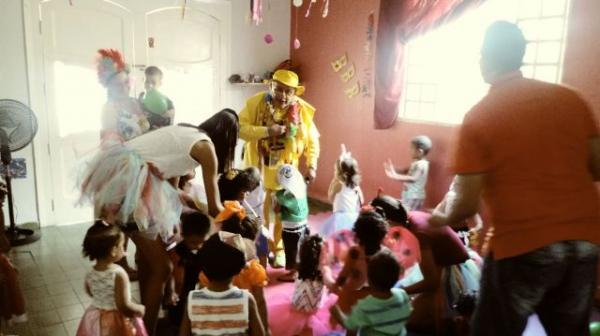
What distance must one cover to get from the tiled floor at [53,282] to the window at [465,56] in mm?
3048

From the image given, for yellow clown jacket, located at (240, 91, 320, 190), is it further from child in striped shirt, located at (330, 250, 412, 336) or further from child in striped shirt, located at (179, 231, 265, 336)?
Result: child in striped shirt, located at (179, 231, 265, 336)

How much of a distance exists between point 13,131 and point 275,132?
7.53ft

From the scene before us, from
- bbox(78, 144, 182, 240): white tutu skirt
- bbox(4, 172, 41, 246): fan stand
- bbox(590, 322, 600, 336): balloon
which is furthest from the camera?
bbox(4, 172, 41, 246): fan stand

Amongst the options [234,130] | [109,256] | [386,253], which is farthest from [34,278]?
[386,253]

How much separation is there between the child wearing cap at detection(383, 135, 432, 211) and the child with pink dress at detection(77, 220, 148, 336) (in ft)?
9.13

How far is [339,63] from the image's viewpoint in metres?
5.54

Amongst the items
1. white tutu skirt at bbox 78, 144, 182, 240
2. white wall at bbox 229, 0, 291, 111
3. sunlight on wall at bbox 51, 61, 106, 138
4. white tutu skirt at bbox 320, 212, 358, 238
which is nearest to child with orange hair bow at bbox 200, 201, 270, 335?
white tutu skirt at bbox 78, 144, 182, 240

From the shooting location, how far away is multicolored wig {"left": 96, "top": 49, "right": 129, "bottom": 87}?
337 cm

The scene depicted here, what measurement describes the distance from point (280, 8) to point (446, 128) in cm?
275

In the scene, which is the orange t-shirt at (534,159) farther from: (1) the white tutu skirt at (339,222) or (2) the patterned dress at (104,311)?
(1) the white tutu skirt at (339,222)

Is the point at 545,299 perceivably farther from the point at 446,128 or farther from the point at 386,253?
the point at 446,128

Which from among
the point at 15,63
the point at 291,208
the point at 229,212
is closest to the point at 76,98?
the point at 15,63

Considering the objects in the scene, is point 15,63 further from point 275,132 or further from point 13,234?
point 275,132

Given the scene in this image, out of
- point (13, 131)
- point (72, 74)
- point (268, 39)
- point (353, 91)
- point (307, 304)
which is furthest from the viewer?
point (268, 39)
